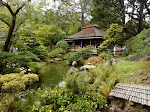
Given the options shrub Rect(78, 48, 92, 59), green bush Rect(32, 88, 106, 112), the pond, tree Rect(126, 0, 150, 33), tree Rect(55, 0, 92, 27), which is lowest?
the pond

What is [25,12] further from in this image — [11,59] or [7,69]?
[7,69]

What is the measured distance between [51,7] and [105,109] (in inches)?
1033

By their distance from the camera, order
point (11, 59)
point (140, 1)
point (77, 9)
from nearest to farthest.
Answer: point (11, 59)
point (140, 1)
point (77, 9)

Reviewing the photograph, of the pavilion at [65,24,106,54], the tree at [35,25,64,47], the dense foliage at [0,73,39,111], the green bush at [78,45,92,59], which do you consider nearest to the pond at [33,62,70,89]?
the dense foliage at [0,73,39,111]

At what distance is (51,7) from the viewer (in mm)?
24578

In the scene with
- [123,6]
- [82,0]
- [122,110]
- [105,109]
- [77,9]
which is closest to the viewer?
[122,110]

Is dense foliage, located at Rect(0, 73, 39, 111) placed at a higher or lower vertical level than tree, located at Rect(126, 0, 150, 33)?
lower

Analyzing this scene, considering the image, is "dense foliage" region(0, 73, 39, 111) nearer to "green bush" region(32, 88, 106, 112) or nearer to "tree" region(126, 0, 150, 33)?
"green bush" region(32, 88, 106, 112)

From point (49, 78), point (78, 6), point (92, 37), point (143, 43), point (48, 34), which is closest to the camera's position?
point (143, 43)

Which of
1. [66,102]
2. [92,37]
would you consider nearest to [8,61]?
[66,102]

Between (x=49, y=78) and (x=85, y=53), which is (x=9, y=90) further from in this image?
(x=85, y=53)

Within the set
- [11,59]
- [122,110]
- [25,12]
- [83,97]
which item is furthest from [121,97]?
[25,12]

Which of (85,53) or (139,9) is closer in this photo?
(139,9)

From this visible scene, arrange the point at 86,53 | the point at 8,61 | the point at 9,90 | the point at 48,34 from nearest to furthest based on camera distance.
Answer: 1. the point at 9,90
2. the point at 8,61
3. the point at 86,53
4. the point at 48,34
